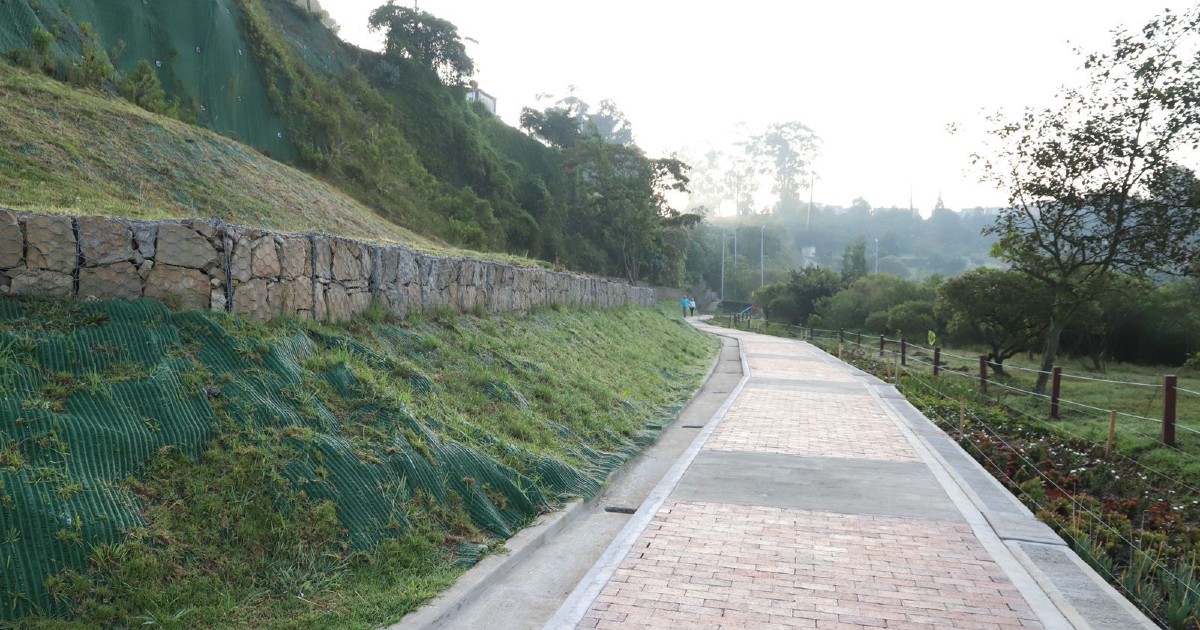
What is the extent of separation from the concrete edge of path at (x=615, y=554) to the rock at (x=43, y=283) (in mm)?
4176

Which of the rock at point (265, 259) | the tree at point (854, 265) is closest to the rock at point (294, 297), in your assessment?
the rock at point (265, 259)

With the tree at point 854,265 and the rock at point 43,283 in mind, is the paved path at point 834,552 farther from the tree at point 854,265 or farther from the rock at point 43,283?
the tree at point 854,265

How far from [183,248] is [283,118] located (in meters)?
19.3

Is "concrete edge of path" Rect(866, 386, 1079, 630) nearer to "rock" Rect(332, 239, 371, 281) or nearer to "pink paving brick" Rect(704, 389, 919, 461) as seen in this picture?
"pink paving brick" Rect(704, 389, 919, 461)

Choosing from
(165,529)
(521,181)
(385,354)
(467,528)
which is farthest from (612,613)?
(521,181)

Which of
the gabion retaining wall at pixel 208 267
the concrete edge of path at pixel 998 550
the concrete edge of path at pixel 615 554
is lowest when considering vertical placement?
the concrete edge of path at pixel 615 554

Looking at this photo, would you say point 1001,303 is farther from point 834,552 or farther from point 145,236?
point 145,236

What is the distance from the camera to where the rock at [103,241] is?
5.84 m

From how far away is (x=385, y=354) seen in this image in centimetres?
777

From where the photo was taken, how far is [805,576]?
209 inches

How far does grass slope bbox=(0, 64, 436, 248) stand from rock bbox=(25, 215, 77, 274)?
1.38m

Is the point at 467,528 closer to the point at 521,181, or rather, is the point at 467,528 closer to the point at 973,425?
the point at 973,425

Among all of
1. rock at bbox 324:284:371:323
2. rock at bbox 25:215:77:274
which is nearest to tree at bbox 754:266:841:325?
rock at bbox 324:284:371:323

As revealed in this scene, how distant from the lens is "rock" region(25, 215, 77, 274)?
561cm
